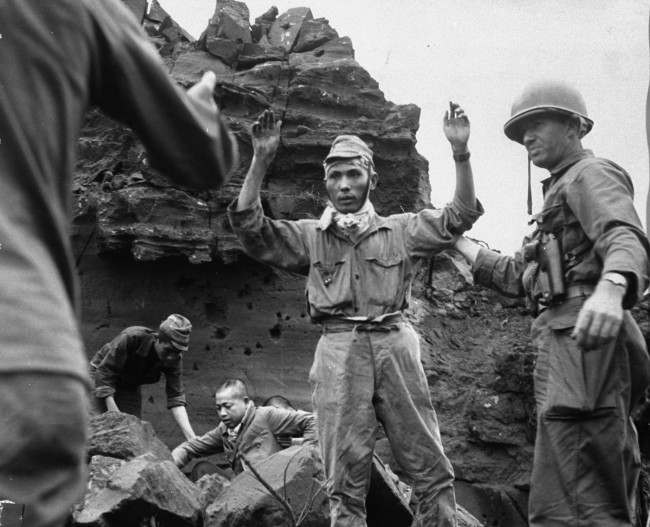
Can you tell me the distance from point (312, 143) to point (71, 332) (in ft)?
40.3

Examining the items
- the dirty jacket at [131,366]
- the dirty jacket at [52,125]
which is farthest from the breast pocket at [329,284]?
the dirty jacket at [131,366]

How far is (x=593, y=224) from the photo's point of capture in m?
4.52

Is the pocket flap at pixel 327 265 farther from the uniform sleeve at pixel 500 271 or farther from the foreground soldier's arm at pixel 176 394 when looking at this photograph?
the foreground soldier's arm at pixel 176 394

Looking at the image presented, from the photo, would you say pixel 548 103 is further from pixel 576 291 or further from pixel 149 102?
pixel 149 102

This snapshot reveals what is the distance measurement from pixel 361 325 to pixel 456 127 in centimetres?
117

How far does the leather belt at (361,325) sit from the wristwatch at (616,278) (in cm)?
179

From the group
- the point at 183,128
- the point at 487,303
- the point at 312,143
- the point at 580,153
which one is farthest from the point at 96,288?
the point at 183,128

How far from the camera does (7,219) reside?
1726 mm

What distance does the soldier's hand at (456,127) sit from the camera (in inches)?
227

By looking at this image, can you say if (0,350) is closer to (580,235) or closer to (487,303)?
(580,235)

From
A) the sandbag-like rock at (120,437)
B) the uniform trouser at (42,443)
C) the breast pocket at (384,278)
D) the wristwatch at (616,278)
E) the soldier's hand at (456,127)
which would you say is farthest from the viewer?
the sandbag-like rock at (120,437)

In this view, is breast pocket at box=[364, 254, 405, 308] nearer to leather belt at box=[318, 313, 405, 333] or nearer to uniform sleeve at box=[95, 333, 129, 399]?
leather belt at box=[318, 313, 405, 333]

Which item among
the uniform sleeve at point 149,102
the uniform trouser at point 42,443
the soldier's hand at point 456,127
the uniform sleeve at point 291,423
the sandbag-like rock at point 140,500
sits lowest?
the sandbag-like rock at point 140,500

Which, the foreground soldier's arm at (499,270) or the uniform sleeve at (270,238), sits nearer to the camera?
the foreground soldier's arm at (499,270)
